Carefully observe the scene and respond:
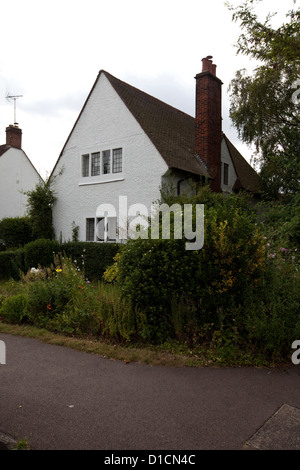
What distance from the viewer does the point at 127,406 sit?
3.67m

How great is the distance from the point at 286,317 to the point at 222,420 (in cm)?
229

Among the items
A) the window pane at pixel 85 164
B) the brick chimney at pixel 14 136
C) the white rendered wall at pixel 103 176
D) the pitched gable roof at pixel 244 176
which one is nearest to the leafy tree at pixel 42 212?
the white rendered wall at pixel 103 176

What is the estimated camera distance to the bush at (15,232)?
1806 centimetres

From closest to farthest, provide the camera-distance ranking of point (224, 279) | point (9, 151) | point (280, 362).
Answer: point (280, 362), point (224, 279), point (9, 151)

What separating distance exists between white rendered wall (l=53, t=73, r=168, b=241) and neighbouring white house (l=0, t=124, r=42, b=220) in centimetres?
856

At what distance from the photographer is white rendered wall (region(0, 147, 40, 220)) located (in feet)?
83.7

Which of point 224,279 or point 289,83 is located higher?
point 289,83

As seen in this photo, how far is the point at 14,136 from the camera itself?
2656 cm

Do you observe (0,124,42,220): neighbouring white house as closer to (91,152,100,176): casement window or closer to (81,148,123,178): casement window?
(81,148,123,178): casement window

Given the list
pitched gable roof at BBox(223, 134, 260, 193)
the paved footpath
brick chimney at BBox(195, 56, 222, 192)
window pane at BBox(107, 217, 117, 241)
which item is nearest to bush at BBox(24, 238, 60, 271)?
window pane at BBox(107, 217, 117, 241)

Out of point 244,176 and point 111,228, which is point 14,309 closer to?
point 111,228

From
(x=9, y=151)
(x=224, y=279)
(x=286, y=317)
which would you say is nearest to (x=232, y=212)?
(x=224, y=279)

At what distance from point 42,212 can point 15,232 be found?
1.90m
